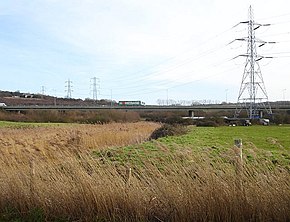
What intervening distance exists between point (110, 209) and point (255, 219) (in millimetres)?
2594

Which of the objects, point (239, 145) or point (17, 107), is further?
point (17, 107)

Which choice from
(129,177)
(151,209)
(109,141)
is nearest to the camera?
(151,209)

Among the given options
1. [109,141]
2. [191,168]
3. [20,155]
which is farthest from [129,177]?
[109,141]

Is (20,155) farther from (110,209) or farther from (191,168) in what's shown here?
(191,168)

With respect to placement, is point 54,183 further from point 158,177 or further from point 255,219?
point 255,219

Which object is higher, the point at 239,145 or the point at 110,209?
the point at 239,145

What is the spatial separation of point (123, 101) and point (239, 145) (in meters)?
99.8

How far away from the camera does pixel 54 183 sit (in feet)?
24.6

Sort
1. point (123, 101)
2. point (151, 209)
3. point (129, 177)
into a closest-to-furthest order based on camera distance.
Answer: point (151, 209) < point (129, 177) < point (123, 101)

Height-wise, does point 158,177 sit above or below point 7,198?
above

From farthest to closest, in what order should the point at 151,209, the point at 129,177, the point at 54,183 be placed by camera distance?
the point at 54,183 → the point at 129,177 → the point at 151,209

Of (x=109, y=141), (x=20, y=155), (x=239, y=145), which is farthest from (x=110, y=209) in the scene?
(x=109, y=141)

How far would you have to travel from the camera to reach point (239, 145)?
22.7 ft

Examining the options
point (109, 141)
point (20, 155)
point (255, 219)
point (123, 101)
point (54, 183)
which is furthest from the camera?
point (123, 101)
